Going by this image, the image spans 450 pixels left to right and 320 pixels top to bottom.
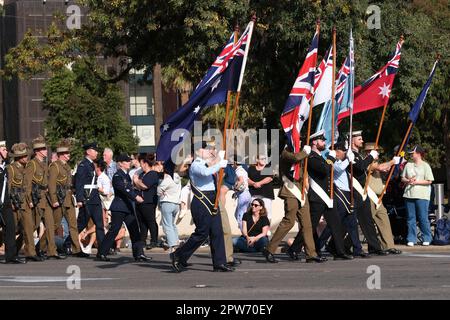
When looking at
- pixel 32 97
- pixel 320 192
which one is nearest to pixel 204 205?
pixel 320 192

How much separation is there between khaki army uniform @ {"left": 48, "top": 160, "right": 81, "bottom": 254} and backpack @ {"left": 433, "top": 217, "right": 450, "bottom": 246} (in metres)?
6.05

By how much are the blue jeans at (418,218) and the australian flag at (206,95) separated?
519cm

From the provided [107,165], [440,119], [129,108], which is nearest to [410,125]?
[107,165]

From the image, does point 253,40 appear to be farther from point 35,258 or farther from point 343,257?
point 343,257

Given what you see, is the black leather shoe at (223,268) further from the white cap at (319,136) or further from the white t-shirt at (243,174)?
the white t-shirt at (243,174)

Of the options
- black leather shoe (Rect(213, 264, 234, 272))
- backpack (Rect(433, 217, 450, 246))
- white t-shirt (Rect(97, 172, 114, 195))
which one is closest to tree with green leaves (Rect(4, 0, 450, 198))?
white t-shirt (Rect(97, 172, 114, 195))

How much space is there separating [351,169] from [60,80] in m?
45.8

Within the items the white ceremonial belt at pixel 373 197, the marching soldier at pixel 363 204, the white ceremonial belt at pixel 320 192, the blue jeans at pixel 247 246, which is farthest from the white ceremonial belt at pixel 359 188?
the blue jeans at pixel 247 246

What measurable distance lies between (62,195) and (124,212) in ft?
5.41

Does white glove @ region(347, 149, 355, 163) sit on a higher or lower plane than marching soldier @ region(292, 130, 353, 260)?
higher

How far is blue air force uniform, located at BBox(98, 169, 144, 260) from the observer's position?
18.2 m

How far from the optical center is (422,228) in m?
20.0

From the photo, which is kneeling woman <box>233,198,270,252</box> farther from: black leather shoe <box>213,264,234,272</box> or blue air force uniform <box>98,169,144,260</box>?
black leather shoe <box>213,264,234,272</box>

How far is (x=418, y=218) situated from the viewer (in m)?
20.2
